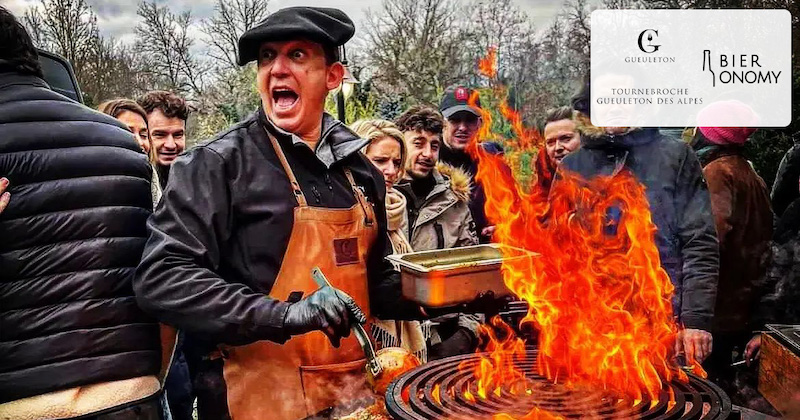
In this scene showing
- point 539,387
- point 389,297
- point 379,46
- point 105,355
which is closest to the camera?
point 539,387

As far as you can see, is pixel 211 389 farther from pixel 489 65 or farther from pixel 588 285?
pixel 489 65

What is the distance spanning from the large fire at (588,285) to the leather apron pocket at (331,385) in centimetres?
43

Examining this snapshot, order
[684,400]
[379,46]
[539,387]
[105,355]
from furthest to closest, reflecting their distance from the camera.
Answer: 1. [379,46]
2. [105,355]
3. [539,387]
4. [684,400]

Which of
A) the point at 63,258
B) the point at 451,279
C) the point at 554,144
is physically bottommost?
the point at 451,279

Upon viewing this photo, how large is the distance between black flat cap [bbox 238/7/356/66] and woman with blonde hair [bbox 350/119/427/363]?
2.53 ft

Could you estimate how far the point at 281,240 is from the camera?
1940mm

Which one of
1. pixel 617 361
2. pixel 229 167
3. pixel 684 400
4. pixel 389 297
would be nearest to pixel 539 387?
pixel 617 361

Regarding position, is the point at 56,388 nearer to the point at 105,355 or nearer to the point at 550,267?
the point at 105,355

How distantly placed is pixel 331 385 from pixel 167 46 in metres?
1.91

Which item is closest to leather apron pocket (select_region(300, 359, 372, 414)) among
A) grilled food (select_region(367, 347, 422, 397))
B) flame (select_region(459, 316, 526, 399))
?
grilled food (select_region(367, 347, 422, 397))

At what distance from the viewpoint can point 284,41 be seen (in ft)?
6.86

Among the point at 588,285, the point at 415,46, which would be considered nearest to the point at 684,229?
the point at 588,285

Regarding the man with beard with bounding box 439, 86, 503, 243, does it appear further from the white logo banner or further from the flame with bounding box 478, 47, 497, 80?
the white logo banner

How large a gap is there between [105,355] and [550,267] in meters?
1.39
